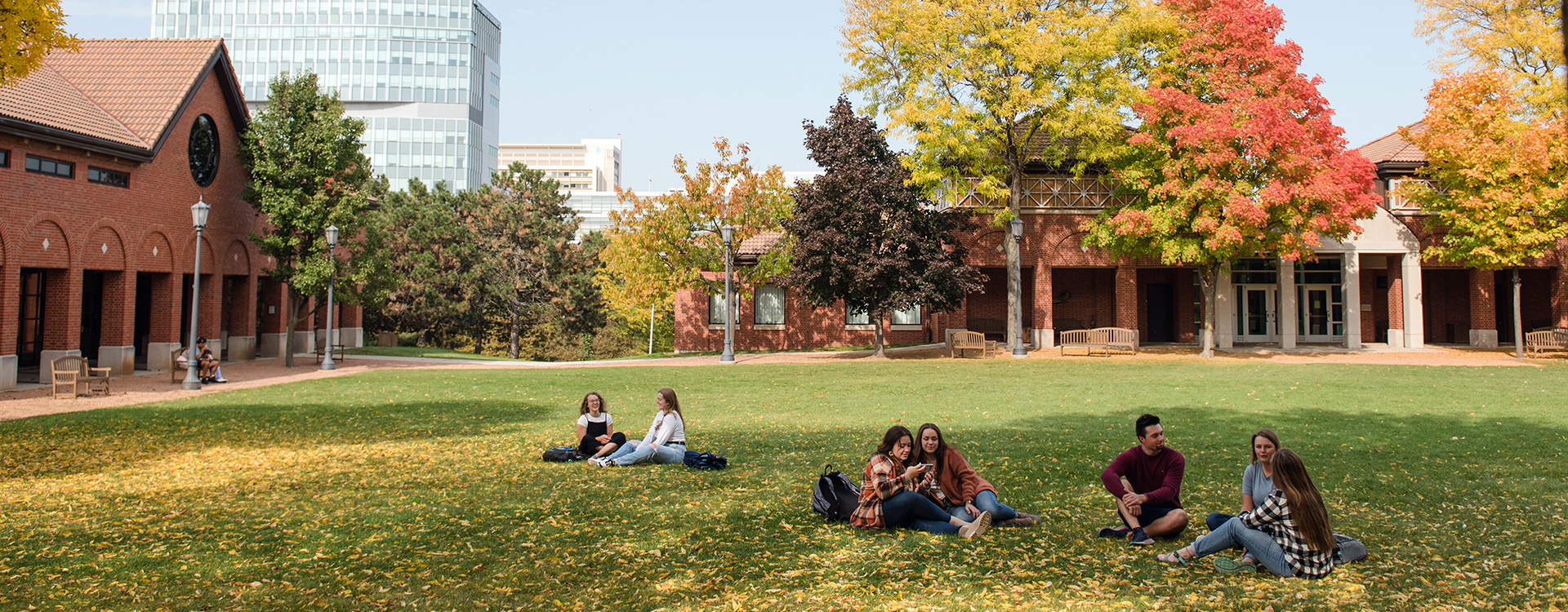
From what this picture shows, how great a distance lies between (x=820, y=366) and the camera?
25188 mm

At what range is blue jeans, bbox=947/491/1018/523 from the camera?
6844 mm

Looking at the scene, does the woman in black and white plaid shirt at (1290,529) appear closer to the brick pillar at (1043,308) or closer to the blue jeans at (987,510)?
the blue jeans at (987,510)

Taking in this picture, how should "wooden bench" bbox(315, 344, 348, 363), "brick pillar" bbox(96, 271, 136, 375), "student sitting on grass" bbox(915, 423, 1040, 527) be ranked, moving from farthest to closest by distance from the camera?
1. "wooden bench" bbox(315, 344, 348, 363)
2. "brick pillar" bbox(96, 271, 136, 375)
3. "student sitting on grass" bbox(915, 423, 1040, 527)

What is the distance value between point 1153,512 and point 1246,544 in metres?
0.81

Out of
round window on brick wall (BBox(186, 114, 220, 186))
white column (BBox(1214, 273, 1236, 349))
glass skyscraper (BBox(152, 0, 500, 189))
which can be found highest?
glass skyscraper (BBox(152, 0, 500, 189))

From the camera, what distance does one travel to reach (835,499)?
A: 7113 mm

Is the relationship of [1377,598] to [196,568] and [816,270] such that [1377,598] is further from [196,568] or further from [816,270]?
[816,270]

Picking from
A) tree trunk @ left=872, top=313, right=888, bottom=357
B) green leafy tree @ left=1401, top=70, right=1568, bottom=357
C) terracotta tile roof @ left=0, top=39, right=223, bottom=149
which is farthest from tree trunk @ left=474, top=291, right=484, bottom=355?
green leafy tree @ left=1401, top=70, right=1568, bottom=357

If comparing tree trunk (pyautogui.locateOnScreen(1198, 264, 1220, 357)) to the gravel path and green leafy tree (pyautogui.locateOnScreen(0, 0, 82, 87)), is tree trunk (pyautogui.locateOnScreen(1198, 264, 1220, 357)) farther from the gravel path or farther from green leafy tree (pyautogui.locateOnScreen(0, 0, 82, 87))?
green leafy tree (pyautogui.locateOnScreen(0, 0, 82, 87))

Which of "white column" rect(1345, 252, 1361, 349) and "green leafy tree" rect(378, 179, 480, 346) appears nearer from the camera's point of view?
"white column" rect(1345, 252, 1361, 349)

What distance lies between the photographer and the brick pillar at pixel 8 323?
62.5 ft

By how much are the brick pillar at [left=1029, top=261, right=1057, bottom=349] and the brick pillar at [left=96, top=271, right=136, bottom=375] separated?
1104 inches

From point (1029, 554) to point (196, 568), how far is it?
5.63m

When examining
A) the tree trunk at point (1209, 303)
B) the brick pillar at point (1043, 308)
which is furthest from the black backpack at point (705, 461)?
the brick pillar at point (1043, 308)
